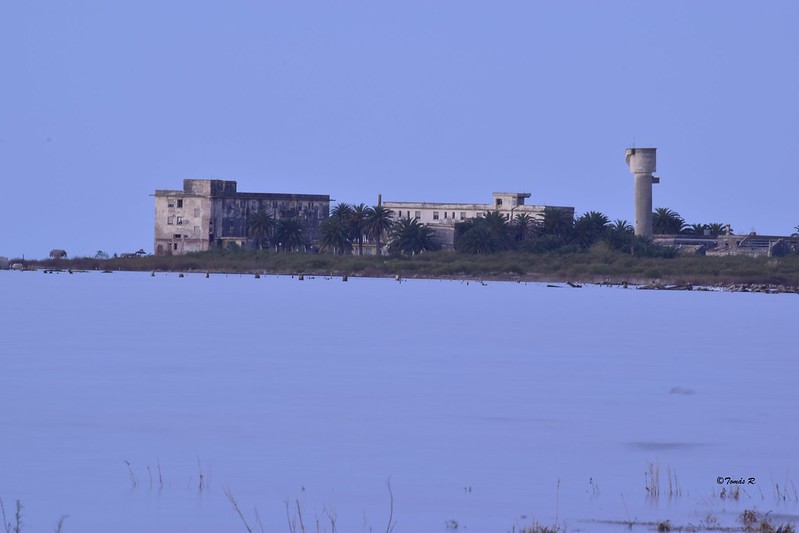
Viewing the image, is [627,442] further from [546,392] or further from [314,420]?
[546,392]

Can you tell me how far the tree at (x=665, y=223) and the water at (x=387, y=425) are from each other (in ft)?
286

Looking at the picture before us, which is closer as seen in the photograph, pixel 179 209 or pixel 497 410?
pixel 497 410

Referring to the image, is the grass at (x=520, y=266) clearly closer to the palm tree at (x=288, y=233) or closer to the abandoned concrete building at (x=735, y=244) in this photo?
the palm tree at (x=288, y=233)

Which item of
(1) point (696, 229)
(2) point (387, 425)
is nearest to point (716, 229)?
(1) point (696, 229)

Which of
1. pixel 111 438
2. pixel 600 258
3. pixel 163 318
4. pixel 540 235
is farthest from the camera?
pixel 540 235

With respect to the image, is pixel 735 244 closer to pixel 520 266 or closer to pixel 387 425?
pixel 520 266

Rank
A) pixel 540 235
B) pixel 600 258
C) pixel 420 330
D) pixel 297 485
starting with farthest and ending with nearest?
pixel 540 235, pixel 600 258, pixel 420 330, pixel 297 485

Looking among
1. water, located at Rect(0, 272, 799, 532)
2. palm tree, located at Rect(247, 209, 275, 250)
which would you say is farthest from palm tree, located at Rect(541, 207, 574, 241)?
water, located at Rect(0, 272, 799, 532)

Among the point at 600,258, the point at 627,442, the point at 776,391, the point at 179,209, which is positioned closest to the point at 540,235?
the point at 600,258

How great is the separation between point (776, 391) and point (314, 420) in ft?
39.3

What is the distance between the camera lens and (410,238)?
133 m

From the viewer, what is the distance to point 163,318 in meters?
66.8

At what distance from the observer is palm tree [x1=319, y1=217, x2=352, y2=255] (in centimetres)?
13350

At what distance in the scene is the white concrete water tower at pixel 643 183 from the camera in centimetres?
13512
